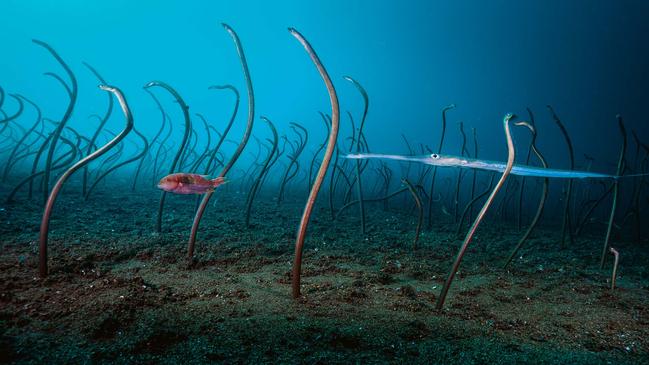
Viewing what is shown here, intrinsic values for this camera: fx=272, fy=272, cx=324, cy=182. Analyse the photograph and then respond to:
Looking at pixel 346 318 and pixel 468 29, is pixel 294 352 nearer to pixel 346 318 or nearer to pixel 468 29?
pixel 346 318

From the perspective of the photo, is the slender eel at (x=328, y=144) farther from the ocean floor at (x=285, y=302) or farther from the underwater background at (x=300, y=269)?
the ocean floor at (x=285, y=302)

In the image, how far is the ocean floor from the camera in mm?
1240

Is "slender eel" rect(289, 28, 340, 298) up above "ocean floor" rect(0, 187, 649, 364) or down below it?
above

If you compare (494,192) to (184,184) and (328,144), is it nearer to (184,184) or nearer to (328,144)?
(328,144)

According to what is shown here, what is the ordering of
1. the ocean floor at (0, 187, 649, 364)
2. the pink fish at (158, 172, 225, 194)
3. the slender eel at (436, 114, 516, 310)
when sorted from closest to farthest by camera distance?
the ocean floor at (0, 187, 649, 364), the slender eel at (436, 114, 516, 310), the pink fish at (158, 172, 225, 194)

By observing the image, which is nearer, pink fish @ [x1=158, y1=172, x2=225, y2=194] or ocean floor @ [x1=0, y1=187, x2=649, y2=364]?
ocean floor @ [x1=0, y1=187, x2=649, y2=364]

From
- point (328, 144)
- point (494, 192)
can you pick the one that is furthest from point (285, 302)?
point (494, 192)

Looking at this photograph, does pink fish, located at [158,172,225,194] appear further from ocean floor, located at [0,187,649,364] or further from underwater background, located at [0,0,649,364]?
ocean floor, located at [0,187,649,364]

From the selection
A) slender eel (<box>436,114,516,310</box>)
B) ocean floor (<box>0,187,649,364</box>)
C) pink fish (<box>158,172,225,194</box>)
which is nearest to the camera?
ocean floor (<box>0,187,649,364</box>)

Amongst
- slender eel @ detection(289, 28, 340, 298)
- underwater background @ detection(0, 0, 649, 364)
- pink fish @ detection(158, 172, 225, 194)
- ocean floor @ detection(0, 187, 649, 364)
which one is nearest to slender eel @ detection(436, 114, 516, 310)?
underwater background @ detection(0, 0, 649, 364)

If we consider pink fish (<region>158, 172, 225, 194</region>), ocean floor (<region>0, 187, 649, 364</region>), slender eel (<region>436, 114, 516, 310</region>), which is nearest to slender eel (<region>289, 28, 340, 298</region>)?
ocean floor (<region>0, 187, 649, 364</region>)

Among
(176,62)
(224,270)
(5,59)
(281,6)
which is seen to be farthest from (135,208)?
(176,62)

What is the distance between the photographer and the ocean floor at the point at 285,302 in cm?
124

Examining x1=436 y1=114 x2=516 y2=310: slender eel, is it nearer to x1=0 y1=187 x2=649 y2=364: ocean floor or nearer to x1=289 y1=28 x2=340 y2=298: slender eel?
x1=0 y1=187 x2=649 y2=364: ocean floor
